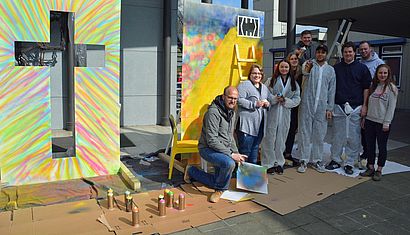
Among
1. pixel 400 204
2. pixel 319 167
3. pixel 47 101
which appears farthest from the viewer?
pixel 319 167

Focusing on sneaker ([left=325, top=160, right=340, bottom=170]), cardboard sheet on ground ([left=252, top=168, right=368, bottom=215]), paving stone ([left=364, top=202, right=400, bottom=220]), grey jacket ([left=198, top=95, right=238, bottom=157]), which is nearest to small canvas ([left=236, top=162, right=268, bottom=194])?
cardboard sheet on ground ([left=252, top=168, right=368, bottom=215])

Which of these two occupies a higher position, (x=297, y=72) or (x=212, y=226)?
(x=297, y=72)

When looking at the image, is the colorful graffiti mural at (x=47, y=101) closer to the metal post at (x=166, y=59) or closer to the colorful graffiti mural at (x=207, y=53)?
the colorful graffiti mural at (x=207, y=53)

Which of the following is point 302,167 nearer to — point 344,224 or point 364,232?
point 344,224

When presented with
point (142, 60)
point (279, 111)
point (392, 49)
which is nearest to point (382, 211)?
point (279, 111)

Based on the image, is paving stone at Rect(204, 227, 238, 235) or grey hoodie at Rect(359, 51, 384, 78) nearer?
paving stone at Rect(204, 227, 238, 235)

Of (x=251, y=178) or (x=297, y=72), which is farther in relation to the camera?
(x=297, y=72)

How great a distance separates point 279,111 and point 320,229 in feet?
5.76

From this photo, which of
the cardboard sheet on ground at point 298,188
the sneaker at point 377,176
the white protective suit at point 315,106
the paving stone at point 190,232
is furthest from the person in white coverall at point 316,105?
the paving stone at point 190,232

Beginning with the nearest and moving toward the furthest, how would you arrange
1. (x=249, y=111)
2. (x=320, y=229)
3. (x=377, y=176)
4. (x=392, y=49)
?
(x=320, y=229) → (x=249, y=111) → (x=377, y=176) → (x=392, y=49)

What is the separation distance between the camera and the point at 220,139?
386 centimetres

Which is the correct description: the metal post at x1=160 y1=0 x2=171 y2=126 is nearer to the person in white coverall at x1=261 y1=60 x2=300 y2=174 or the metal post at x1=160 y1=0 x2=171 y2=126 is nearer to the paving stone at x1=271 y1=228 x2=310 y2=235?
the person in white coverall at x1=261 y1=60 x2=300 y2=174

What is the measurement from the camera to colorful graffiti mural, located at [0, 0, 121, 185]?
3936 millimetres

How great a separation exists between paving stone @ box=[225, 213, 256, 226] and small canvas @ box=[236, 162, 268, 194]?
1.82 feet
